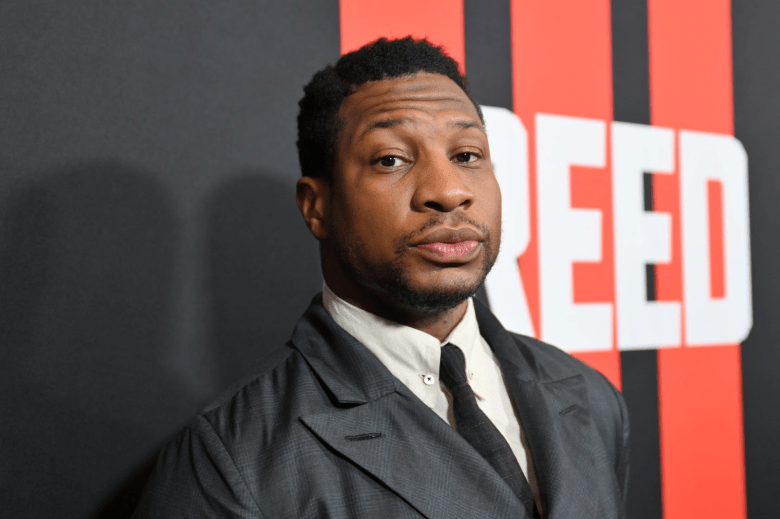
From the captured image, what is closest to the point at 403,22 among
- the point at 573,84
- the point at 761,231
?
the point at 573,84

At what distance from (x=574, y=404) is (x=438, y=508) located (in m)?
0.35

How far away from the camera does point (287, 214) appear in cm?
131

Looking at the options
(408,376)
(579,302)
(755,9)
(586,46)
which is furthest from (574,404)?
(755,9)

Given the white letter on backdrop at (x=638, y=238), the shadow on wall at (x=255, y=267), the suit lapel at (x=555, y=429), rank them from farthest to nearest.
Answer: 1. the white letter on backdrop at (x=638, y=238)
2. the shadow on wall at (x=255, y=267)
3. the suit lapel at (x=555, y=429)

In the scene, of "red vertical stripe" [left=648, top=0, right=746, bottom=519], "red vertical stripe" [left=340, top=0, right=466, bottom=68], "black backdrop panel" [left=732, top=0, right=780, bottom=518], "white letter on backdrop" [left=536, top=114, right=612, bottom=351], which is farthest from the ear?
"black backdrop panel" [left=732, top=0, right=780, bottom=518]

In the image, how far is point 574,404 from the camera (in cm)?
103

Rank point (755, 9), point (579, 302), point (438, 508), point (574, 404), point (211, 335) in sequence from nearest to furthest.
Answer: point (438, 508), point (574, 404), point (211, 335), point (579, 302), point (755, 9)

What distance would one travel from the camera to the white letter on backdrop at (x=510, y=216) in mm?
1521

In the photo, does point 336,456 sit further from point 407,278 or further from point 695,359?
point 695,359

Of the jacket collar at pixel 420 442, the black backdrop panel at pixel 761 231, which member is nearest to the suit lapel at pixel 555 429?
the jacket collar at pixel 420 442

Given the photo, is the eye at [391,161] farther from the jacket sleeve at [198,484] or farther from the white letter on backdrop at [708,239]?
the white letter on backdrop at [708,239]

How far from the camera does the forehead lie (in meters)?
0.89

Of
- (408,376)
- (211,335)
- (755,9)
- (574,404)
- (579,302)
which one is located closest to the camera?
(408,376)

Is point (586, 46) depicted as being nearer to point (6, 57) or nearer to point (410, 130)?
point (410, 130)
